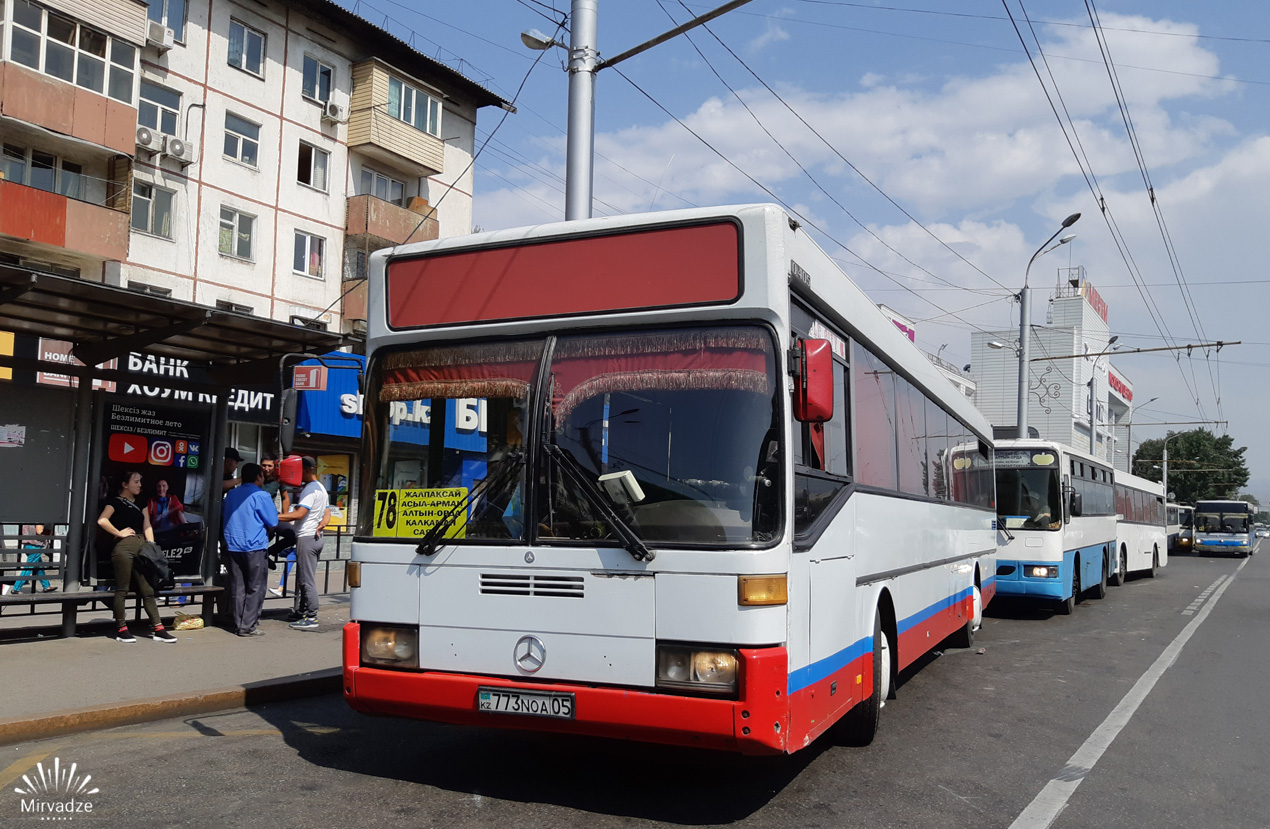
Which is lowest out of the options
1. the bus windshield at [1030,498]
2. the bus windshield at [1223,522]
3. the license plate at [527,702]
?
the license plate at [527,702]

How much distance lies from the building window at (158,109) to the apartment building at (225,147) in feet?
0.10

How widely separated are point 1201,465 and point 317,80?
8235 centimetres

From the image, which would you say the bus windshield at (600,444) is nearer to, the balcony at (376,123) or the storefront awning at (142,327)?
the storefront awning at (142,327)

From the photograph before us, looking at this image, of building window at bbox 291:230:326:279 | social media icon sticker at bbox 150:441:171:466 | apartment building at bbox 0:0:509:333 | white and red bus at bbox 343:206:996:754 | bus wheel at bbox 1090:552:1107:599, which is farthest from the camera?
building window at bbox 291:230:326:279

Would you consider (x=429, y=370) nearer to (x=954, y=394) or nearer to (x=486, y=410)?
(x=486, y=410)

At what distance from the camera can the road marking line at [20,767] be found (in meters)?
5.75

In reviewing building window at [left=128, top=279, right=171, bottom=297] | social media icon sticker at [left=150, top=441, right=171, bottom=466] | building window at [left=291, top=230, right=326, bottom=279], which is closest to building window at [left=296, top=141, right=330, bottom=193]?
building window at [left=291, top=230, right=326, bottom=279]

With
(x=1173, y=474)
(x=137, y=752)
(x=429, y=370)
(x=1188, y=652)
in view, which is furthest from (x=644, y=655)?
(x=1173, y=474)

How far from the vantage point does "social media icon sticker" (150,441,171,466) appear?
36.7 feet

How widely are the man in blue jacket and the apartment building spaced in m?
9.16

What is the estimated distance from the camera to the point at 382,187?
1238 inches

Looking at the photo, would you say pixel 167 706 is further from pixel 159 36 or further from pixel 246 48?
pixel 246 48

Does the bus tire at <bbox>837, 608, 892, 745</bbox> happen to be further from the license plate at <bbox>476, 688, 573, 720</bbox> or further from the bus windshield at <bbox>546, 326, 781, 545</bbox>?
the license plate at <bbox>476, 688, 573, 720</bbox>

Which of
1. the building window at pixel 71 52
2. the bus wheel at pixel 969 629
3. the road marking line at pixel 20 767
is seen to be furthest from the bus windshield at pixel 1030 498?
the building window at pixel 71 52
